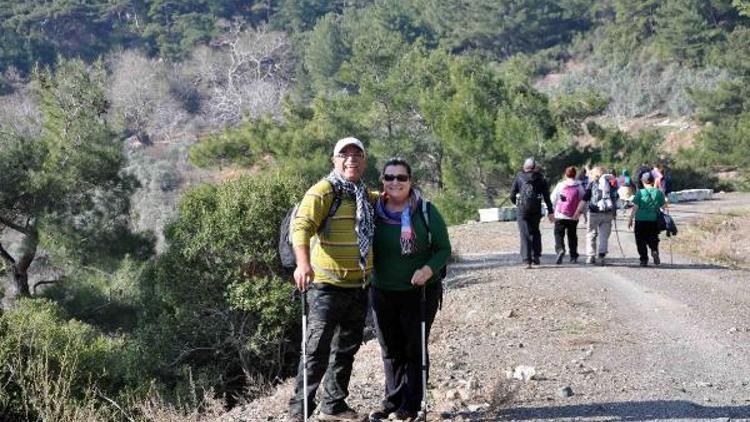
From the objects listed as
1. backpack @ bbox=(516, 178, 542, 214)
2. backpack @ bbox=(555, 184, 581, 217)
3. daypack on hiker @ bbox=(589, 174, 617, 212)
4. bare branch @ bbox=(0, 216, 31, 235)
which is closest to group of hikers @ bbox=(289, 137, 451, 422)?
backpack @ bbox=(516, 178, 542, 214)

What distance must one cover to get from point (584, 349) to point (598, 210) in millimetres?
5786

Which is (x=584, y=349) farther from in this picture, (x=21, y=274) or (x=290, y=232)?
(x=21, y=274)

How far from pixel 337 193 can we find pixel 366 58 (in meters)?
36.9

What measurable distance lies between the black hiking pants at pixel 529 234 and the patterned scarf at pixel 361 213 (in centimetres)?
781

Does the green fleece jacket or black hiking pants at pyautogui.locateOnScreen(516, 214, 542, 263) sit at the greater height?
the green fleece jacket

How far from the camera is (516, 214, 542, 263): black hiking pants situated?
13.1 meters

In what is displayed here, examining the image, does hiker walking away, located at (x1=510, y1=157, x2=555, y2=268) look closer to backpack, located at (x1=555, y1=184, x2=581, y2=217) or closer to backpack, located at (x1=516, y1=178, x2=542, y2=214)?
backpack, located at (x1=516, y1=178, x2=542, y2=214)

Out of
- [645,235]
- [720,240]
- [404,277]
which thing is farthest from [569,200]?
[404,277]

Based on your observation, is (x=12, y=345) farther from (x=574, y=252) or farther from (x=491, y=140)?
(x=491, y=140)

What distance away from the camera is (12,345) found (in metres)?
13.0

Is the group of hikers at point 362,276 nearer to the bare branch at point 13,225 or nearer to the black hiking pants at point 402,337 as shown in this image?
the black hiking pants at point 402,337

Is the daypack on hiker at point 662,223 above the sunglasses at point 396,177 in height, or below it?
below

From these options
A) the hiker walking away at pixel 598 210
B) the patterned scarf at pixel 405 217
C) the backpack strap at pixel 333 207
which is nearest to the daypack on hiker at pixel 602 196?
the hiker walking away at pixel 598 210

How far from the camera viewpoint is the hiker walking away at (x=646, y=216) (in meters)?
13.5
